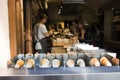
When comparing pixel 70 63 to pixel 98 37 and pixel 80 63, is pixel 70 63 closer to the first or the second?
pixel 80 63

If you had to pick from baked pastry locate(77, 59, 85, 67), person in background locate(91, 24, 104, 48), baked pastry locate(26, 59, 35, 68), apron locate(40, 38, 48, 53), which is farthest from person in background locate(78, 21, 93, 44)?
baked pastry locate(26, 59, 35, 68)

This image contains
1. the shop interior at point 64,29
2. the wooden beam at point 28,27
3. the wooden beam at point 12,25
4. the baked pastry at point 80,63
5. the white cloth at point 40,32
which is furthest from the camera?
the wooden beam at point 28,27

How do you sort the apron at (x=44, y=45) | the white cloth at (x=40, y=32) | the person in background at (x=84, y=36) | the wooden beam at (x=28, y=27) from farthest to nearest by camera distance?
the person in background at (x=84, y=36) → the wooden beam at (x=28, y=27) → the apron at (x=44, y=45) → the white cloth at (x=40, y=32)

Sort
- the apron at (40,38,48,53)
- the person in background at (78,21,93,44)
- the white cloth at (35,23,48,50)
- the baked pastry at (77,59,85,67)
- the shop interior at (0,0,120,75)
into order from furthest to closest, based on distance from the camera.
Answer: the person in background at (78,21,93,44) → the apron at (40,38,48,53) → the white cloth at (35,23,48,50) → the shop interior at (0,0,120,75) → the baked pastry at (77,59,85,67)

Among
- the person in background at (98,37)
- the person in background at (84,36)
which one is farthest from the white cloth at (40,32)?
the person in background at (98,37)

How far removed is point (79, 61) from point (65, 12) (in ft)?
30.8

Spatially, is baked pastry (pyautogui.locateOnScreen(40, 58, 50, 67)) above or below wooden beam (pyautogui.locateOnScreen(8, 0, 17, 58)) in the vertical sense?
below

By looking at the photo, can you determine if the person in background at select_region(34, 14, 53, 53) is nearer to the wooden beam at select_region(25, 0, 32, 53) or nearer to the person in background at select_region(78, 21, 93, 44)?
the wooden beam at select_region(25, 0, 32, 53)

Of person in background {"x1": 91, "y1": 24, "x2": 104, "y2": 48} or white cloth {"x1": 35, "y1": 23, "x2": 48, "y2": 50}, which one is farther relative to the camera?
person in background {"x1": 91, "y1": 24, "x2": 104, "y2": 48}

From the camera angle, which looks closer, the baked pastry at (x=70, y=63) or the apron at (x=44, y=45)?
the baked pastry at (x=70, y=63)

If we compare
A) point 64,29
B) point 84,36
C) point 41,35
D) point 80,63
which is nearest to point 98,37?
point 84,36

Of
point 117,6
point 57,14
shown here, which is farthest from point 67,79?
point 57,14

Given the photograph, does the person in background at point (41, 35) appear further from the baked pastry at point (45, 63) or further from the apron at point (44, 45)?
the baked pastry at point (45, 63)

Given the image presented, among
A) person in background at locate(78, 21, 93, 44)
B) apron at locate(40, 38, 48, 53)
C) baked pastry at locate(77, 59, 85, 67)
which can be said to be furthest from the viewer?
person in background at locate(78, 21, 93, 44)
